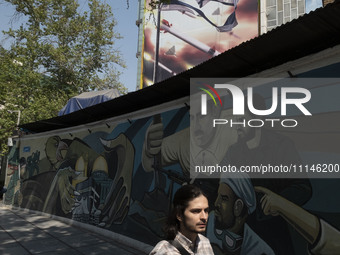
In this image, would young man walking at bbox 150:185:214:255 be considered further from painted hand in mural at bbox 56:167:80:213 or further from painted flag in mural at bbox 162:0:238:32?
painted flag in mural at bbox 162:0:238:32

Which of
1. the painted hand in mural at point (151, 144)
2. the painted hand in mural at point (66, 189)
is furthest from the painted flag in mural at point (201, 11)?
the painted hand in mural at point (151, 144)

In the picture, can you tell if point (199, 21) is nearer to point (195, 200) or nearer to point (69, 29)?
point (69, 29)

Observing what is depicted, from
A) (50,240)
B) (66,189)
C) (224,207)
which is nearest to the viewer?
(224,207)

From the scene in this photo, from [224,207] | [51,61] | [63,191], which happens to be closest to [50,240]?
[63,191]

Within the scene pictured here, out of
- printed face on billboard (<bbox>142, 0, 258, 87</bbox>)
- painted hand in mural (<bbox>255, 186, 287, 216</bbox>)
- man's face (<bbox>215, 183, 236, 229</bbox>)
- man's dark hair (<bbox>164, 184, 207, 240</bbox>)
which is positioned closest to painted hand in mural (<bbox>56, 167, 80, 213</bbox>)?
man's face (<bbox>215, 183, 236, 229</bbox>)

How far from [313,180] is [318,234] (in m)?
0.80

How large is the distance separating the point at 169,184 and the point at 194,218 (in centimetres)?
535

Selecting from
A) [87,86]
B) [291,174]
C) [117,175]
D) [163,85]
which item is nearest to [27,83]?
[87,86]

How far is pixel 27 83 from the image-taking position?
22469 millimetres

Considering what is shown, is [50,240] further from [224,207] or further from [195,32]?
[195,32]

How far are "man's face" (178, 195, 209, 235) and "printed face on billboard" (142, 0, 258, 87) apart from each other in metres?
27.3

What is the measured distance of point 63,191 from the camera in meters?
12.6

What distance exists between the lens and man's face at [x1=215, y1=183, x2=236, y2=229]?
5781 mm

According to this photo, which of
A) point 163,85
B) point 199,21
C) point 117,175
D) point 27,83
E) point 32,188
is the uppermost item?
point 199,21
